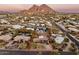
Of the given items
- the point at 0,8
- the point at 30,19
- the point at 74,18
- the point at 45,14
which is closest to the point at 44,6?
the point at 45,14

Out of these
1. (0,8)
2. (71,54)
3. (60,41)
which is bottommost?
(71,54)

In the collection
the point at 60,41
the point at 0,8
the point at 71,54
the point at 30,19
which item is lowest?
the point at 71,54

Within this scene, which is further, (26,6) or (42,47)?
(26,6)

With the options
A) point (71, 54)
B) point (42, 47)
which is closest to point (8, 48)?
point (42, 47)
